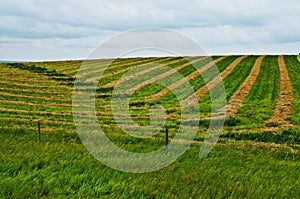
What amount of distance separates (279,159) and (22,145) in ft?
27.8

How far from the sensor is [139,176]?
32.2 ft

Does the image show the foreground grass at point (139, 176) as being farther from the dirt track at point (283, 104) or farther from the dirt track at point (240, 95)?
the dirt track at point (240, 95)

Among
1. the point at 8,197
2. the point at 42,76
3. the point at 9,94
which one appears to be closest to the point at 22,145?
the point at 8,197

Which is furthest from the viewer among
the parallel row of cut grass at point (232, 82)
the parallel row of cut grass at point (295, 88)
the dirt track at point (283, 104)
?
the parallel row of cut grass at point (232, 82)

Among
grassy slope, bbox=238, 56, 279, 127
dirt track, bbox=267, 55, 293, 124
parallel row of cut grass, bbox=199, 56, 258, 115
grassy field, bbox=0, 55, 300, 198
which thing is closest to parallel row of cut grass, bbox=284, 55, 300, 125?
grassy field, bbox=0, 55, 300, 198

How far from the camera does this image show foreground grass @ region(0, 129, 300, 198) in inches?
340

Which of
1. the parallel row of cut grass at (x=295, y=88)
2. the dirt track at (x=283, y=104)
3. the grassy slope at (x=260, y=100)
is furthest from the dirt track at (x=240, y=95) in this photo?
the parallel row of cut grass at (x=295, y=88)

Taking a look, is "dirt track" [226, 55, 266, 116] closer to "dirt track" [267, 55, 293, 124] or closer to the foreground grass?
"dirt track" [267, 55, 293, 124]

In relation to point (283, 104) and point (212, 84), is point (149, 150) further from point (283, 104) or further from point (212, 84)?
point (212, 84)

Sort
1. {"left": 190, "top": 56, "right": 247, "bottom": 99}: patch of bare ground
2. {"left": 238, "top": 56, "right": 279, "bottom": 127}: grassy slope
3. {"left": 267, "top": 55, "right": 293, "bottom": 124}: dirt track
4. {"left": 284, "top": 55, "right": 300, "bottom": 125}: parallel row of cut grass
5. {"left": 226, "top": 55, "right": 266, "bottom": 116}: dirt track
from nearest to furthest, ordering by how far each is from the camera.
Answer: {"left": 267, "top": 55, "right": 293, "bottom": 124}: dirt track
{"left": 284, "top": 55, "right": 300, "bottom": 125}: parallel row of cut grass
{"left": 238, "top": 56, "right": 279, "bottom": 127}: grassy slope
{"left": 226, "top": 55, "right": 266, "bottom": 116}: dirt track
{"left": 190, "top": 56, "right": 247, "bottom": 99}: patch of bare ground

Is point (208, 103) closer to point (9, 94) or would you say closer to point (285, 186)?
point (9, 94)

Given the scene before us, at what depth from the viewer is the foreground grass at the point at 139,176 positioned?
864 centimetres

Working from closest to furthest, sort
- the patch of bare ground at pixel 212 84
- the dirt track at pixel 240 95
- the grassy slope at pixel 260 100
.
→ 1. the grassy slope at pixel 260 100
2. the dirt track at pixel 240 95
3. the patch of bare ground at pixel 212 84

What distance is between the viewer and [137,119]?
77.7 feet
